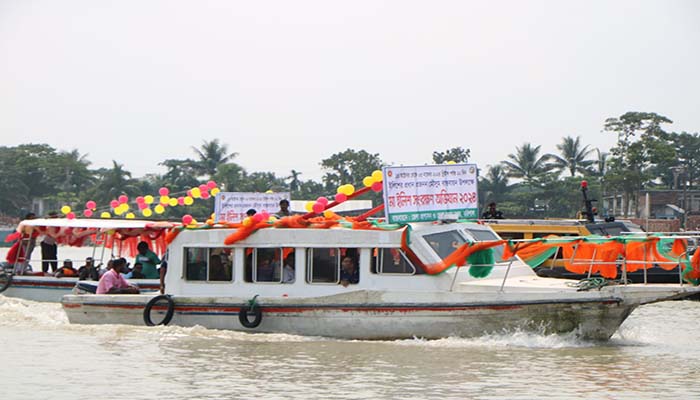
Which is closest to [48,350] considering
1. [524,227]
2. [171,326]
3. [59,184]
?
[171,326]

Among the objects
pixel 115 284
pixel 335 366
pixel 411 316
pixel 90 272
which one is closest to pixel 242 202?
pixel 90 272

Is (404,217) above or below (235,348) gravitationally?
above

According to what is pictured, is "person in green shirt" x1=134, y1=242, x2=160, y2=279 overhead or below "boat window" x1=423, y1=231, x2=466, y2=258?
below

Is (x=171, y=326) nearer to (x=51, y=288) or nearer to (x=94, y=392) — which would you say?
(x=94, y=392)

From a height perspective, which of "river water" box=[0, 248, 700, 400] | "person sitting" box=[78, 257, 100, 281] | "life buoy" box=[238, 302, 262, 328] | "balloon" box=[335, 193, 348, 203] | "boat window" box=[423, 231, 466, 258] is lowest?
"river water" box=[0, 248, 700, 400]

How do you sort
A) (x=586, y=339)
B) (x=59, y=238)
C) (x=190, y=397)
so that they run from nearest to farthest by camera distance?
1. (x=190, y=397)
2. (x=586, y=339)
3. (x=59, y=238)

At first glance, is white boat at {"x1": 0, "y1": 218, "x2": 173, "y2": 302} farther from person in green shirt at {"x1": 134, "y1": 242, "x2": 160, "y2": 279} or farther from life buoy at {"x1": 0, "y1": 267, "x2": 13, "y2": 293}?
person in green shirt at {"x1": 134, "y1": 242, "x2": 160, "y2": 279}

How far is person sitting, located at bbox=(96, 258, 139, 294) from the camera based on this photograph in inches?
715

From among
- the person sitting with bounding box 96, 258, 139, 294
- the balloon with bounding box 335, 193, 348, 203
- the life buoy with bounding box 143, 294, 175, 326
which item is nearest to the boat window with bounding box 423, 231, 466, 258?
the balloon with bounding box 335, 193, 348, 203

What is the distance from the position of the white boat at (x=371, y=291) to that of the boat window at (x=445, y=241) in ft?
0.05

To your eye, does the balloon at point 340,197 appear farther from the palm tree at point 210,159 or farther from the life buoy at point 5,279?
the palm tree at point 210,159

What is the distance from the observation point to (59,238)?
83.9 feet

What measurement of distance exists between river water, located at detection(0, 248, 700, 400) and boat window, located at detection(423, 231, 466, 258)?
4.49 ft

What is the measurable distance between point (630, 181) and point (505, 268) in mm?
48480
